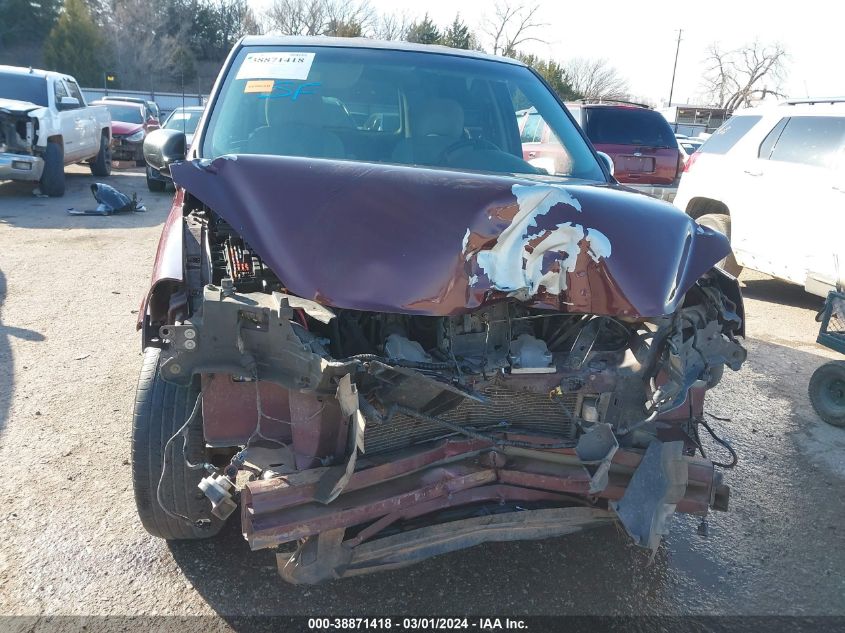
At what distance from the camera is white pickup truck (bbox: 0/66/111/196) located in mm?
10320

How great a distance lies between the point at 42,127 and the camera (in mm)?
10484

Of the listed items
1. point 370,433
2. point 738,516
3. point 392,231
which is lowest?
point 738,516

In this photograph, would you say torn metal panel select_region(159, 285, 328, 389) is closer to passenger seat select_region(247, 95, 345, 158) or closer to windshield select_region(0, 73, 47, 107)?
passenger seat select_region(247, 95, 345, 158)

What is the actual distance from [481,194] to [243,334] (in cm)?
90

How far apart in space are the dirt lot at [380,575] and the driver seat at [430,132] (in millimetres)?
1788

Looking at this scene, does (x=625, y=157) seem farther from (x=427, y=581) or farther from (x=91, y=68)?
(x=91, y=68)

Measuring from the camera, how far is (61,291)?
613 centimetres

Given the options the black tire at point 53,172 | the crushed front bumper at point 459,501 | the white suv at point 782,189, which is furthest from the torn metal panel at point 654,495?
the black tire at point 53,172

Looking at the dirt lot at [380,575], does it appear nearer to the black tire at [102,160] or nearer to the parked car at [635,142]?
the parked car at [635,142]

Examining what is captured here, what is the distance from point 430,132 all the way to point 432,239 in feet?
4.36

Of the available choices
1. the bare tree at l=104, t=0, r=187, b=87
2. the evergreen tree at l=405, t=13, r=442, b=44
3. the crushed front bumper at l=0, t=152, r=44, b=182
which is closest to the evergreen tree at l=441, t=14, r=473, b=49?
the evergreen tree at l=405, t=13, r=442, b=44

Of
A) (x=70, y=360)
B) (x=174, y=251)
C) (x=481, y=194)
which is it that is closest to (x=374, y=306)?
(x=481, y=194)

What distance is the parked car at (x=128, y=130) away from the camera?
1617cm

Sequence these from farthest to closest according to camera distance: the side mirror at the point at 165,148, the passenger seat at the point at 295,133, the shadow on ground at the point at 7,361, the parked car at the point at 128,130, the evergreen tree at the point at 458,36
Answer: the evergreen tree at the point at 458,36
the parked car at the point at 128,130
the shadow on ground at the point at 7,361
the side mirror at the point at 165,148
the passenger seat at the point at 295,133
